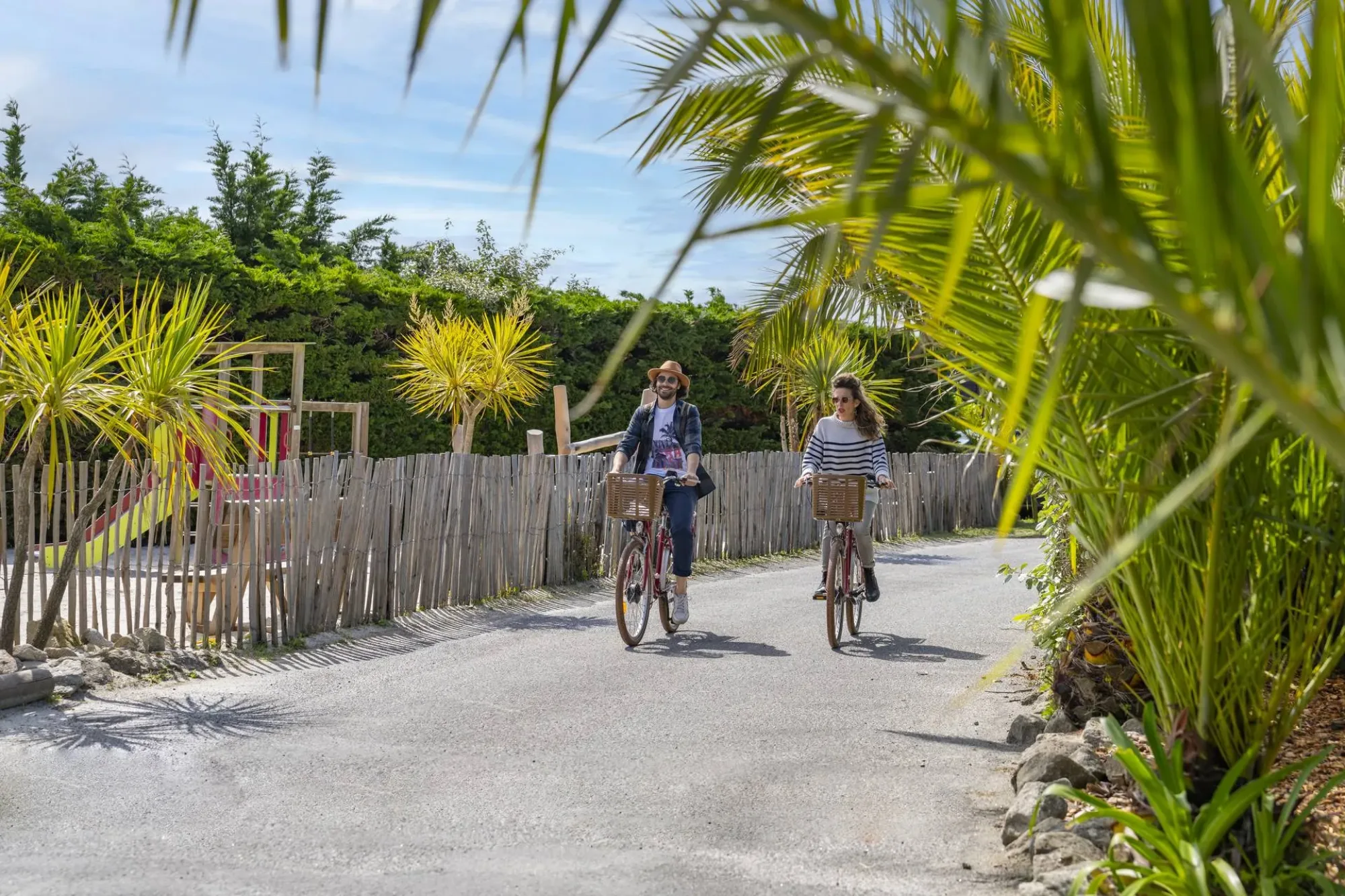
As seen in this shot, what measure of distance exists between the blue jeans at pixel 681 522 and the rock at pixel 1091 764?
4.38 m

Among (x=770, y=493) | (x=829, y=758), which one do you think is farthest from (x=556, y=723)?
(x=770, y=493)

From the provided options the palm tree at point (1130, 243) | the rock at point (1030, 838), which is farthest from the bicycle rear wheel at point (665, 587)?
the rock at point (1030, 838)

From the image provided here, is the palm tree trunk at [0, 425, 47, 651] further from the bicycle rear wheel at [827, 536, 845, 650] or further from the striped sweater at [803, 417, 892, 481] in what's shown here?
the striped sweater at [803, 417, 892, 481]

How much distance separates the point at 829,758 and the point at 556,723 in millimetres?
1213

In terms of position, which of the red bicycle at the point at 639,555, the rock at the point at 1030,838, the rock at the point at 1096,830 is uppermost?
the red bicycle at the point at 639,555

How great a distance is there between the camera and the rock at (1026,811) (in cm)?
370

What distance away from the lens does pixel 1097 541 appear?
3207 millimetres

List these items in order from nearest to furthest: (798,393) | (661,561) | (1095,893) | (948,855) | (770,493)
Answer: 1. (1095,893)
2. (948,855)
3. (661,561)
4. (770,493)
5. (798,393)

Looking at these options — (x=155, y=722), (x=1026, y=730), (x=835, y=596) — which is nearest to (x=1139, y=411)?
(x=1026, y=730)

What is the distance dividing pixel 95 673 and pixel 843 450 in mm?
4568

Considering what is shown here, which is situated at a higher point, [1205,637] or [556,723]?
[1205,637]

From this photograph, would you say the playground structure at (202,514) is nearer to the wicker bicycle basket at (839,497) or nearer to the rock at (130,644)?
the rock at (130,644)

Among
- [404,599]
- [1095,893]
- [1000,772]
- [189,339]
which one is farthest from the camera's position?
[404,599]

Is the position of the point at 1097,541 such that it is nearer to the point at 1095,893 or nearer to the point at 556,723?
the point at 1095,893
